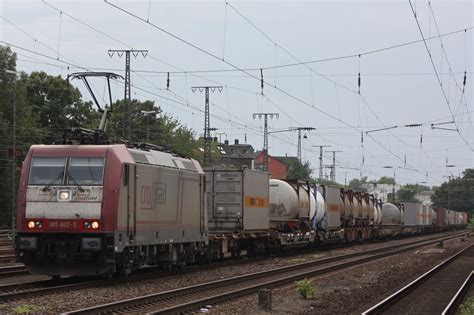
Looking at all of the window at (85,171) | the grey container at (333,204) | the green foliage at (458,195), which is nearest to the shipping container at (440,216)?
the grey container at (333,204)

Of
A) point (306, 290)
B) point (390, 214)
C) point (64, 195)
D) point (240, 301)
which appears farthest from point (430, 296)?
point (390, 214)

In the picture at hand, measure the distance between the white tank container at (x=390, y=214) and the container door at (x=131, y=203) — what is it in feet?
152

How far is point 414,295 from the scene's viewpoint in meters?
18.4

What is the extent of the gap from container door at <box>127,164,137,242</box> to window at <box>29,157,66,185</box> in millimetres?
1657

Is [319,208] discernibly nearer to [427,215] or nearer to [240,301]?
[240,301]

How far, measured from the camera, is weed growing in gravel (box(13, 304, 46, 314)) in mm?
12966

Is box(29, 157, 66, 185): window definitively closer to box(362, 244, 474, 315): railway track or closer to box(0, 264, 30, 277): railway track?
box(0, 264, 30, 277): railway track

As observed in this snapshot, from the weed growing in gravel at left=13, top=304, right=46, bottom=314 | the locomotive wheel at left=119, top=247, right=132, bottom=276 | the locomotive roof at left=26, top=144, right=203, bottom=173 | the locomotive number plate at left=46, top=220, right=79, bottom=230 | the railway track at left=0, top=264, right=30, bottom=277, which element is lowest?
the weed growing in gravel at left=13, top=304, right=46, bottom=314

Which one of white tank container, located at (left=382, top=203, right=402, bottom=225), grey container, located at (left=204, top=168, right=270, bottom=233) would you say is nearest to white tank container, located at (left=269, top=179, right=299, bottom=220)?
grey container, located at (left=204, top=168, right=270, bottom=233)

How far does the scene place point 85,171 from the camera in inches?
692

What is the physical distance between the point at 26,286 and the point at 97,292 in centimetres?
206

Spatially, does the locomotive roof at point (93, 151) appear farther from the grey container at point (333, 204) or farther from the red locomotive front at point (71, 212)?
the grey container at point (333, 204)

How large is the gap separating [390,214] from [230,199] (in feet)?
122

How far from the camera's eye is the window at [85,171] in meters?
17.4
